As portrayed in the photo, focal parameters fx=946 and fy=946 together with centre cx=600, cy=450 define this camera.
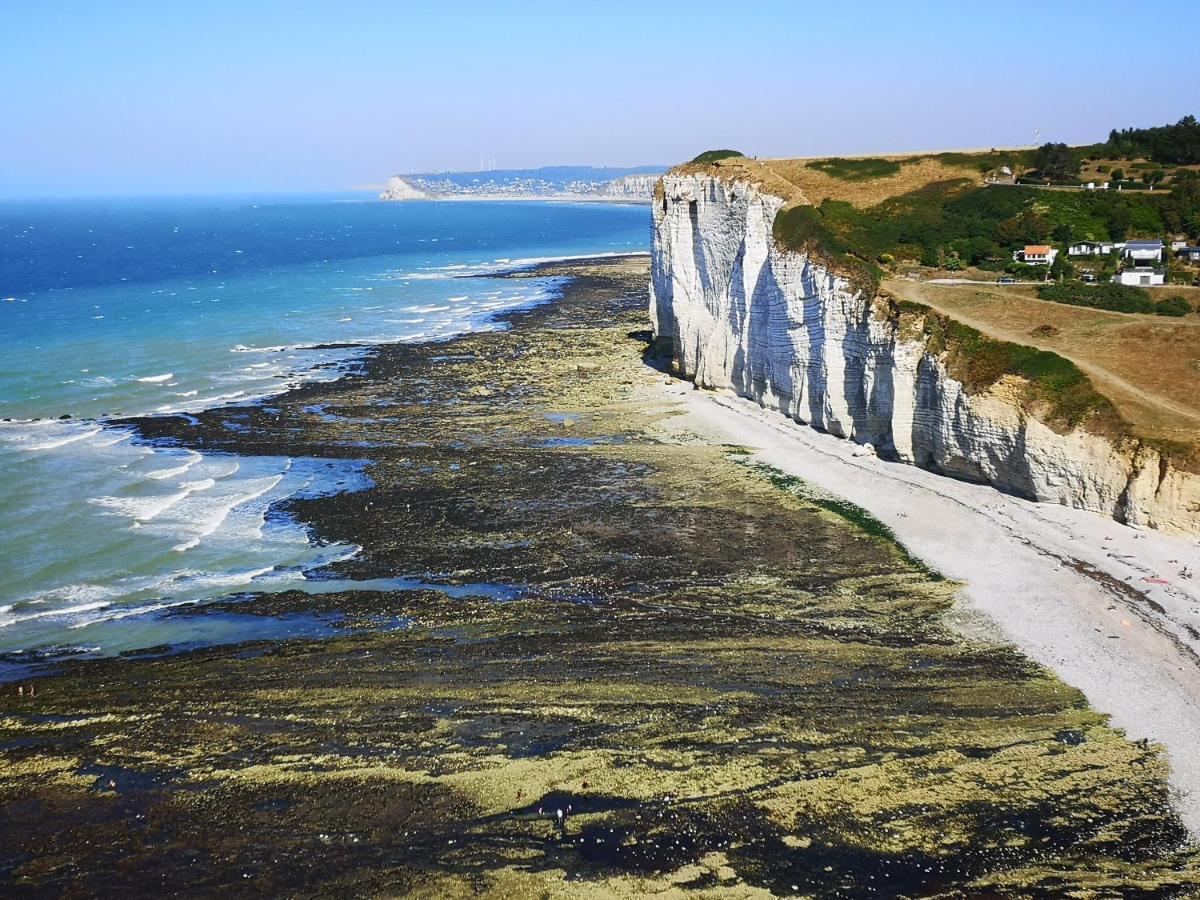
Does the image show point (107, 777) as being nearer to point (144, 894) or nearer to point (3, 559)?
point (144, 894)

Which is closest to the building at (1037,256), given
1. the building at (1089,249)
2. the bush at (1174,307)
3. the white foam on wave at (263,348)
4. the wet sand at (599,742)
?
the building at (1089,249)

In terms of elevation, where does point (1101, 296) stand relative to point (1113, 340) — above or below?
above

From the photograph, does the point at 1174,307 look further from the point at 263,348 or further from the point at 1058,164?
the point at 263,348

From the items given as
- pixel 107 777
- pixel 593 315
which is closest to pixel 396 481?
pixel 107 777

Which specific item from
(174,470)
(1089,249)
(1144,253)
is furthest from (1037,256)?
(174,470)

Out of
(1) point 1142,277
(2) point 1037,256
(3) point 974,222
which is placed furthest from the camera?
(3) point 974,222

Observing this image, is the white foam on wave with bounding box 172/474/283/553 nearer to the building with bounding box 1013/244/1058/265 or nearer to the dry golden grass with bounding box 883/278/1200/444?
the dry golden grass with bounding box 883/278/1200/444
